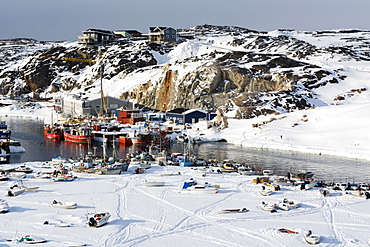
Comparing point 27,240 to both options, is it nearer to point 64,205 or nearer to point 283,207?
point 64,205

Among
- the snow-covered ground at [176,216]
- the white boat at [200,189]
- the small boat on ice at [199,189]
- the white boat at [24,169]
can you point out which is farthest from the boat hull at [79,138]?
the white boat at [200,189]

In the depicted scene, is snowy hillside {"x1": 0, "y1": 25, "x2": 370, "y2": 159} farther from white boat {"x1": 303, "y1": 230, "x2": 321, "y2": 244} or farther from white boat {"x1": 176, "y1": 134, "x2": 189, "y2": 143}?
white boat {"x1": 303, "y1": 230, "x2": 321, "y2": 244}

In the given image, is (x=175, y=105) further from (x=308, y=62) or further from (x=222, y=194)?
(x=222, y=194)

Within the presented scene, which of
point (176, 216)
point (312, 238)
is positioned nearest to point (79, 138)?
point (176, 216)

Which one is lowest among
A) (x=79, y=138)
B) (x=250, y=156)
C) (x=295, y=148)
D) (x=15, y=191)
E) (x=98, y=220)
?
(x=98, y=220)

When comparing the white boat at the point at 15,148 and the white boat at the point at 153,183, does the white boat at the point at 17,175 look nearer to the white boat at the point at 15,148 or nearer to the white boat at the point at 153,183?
the white boat at the point at 153,183

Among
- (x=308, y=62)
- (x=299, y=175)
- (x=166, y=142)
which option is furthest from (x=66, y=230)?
(x=308, y=62)

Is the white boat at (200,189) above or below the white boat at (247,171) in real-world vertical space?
A: below
